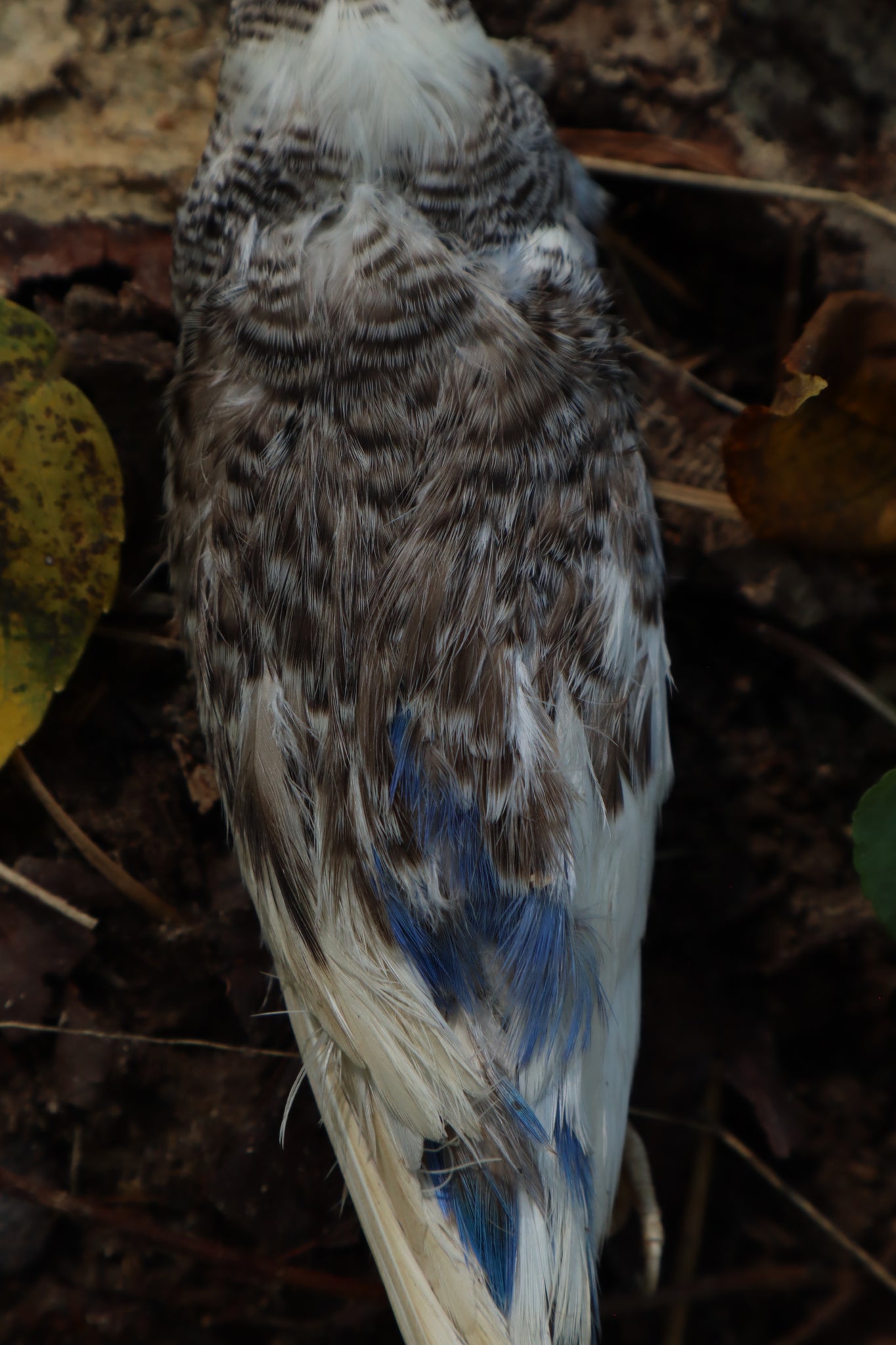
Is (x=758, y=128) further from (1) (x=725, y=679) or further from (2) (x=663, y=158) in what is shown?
(1) (x=725, y=679)

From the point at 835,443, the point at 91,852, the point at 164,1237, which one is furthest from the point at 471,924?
the point at 835,443

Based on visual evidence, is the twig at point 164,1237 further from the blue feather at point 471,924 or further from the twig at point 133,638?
the twig at point 133,638

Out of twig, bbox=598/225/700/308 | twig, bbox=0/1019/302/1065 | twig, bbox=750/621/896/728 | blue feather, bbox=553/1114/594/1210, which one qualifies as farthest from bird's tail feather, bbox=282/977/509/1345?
twig, bbox=598/225/700/308

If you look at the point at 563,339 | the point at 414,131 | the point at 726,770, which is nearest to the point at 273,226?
the point at 414,131

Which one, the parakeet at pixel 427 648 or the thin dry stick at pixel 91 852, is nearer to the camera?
the parakeet at pixel 427 648

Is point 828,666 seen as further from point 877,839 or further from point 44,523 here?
point 44,523

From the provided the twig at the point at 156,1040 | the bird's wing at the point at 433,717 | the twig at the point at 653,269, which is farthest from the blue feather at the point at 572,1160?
the twig at the point at 653,269

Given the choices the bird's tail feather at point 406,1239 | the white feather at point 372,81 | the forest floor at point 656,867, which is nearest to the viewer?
the bird's tail feather at point 406,1239
